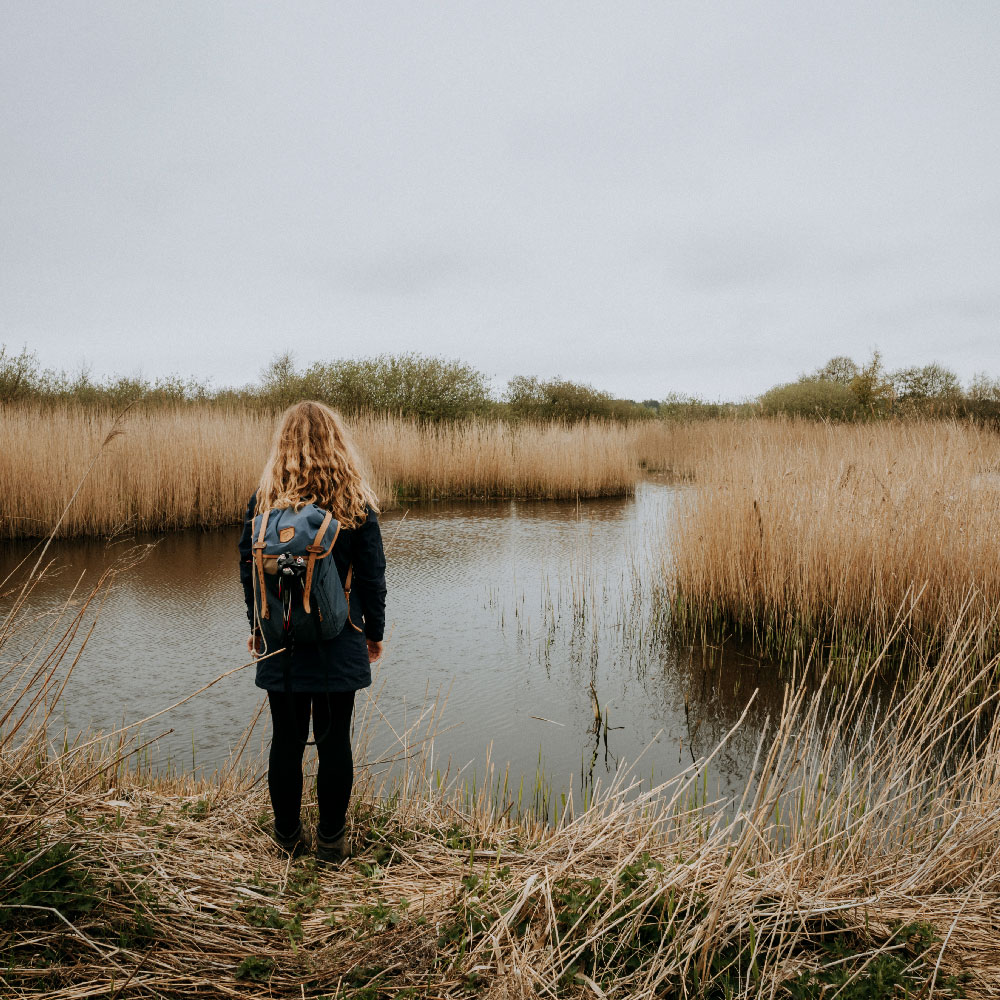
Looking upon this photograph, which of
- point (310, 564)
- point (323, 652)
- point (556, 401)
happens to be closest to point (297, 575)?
point (310, 564)

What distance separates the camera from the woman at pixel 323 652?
2215 millimetres

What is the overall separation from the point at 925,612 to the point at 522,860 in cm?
386

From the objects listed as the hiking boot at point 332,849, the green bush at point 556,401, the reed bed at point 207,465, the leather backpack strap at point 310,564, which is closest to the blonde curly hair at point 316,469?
the leather backpack strap at point 310,564

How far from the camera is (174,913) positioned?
1.80 meters

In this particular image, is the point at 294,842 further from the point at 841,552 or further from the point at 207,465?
the point at 207,465

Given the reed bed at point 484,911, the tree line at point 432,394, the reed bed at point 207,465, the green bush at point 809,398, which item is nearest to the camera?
the reed bed at point 484,911

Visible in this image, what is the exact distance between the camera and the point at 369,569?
2312 millimetres

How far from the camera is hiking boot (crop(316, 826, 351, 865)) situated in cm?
228

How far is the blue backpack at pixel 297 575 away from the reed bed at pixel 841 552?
140 inches

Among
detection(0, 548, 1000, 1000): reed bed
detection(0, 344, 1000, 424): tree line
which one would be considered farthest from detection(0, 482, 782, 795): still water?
detection(0, 344, 1000, 424): tree line

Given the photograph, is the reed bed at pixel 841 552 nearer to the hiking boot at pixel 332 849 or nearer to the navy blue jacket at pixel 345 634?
the navy blue jacket at pixel 345 634

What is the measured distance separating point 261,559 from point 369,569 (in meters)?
0.37

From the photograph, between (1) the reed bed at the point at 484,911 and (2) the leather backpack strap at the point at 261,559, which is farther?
(2) the leather backpack strap at the point at 261,559

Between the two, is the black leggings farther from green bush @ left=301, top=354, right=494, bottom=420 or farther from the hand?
green bush @ left=301, top=354, right=494, bottom=420
